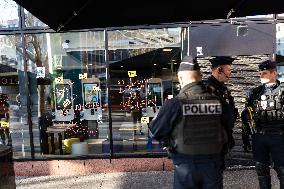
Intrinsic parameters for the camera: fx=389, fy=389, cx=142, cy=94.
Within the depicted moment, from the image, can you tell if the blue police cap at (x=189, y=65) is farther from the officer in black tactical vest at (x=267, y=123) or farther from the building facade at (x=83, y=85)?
the building facade at (x=83, y=85)

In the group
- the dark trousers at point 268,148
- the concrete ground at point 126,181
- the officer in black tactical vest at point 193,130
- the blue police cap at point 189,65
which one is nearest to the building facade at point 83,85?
the concrete ground at point 126,181

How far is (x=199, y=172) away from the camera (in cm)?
360

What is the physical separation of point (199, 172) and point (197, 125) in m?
0.44

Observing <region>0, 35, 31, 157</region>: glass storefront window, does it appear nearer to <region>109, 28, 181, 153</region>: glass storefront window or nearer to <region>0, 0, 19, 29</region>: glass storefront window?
<region>0, 0, 19, 29</region>: glass storefront window

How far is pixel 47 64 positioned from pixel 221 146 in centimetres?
422

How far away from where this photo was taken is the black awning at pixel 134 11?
12.5ft

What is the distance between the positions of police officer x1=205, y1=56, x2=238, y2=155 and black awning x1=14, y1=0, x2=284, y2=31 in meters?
0.61

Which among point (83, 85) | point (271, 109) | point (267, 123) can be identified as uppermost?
point (83, 85)

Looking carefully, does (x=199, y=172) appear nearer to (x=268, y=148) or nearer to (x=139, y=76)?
(x=268, y=148)

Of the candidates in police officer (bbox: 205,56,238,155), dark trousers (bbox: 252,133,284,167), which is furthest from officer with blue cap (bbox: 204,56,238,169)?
dark trousers (bbox: 252,133,284,167)

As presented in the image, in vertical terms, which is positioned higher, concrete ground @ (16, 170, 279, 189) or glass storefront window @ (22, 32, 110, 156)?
glass storefront window @ (22, 32, 110, 156)

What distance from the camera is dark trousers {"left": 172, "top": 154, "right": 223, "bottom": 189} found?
3.58 metres

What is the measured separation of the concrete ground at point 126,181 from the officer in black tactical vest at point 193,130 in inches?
88.8

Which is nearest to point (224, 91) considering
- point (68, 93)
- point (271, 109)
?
point (271, 109)
